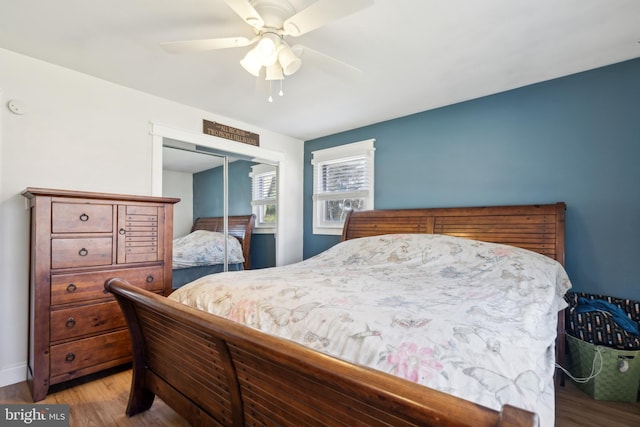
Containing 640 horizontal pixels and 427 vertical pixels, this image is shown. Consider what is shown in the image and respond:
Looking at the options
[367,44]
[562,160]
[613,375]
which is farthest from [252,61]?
[613,375]

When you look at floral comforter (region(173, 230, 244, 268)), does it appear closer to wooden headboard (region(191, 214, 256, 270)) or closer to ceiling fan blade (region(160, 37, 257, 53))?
wooden headboard (region(191, 214, 256, 270))

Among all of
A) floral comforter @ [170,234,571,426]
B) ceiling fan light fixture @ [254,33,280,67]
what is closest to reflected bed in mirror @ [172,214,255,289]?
floral comforter @ [170,234,571,426]

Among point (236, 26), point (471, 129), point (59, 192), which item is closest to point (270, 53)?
point (236, 26)

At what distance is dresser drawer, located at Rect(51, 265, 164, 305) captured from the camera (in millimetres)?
2074

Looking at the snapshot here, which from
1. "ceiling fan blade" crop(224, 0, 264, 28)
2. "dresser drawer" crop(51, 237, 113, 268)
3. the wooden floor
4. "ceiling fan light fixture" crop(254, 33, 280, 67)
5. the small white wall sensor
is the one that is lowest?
the wooden floor

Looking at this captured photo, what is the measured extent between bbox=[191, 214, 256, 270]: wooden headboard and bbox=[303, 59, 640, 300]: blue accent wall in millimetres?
1920

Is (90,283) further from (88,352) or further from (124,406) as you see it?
(124,406)

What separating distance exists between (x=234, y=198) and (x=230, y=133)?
0.76 m

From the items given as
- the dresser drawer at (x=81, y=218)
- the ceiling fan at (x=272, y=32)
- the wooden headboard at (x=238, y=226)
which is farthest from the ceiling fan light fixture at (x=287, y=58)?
the wooden headboard at (x=238, y=226)

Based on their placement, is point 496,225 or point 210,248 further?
point 210,248

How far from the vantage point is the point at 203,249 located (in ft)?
11.0

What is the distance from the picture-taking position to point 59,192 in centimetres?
204

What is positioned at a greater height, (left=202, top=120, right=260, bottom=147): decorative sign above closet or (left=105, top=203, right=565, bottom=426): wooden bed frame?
(left=202, top=120, right=260, bottom=147): decorative sign above closet

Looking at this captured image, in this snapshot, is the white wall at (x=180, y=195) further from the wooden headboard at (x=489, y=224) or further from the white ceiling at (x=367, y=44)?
the wooden headboard at (x=489, y=224)
